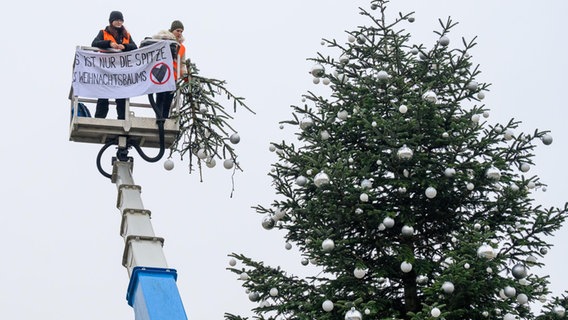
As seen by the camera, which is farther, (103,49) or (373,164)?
(103,49)

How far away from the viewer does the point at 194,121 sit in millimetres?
16156

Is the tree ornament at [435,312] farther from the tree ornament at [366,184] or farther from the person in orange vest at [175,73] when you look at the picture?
the person in orange vest at [175,73]

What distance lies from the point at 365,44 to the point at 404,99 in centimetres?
128

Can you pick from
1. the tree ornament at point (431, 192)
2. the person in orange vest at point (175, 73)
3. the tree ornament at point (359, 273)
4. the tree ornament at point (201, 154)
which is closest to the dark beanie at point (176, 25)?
the person in orange vest at point (175, 73)

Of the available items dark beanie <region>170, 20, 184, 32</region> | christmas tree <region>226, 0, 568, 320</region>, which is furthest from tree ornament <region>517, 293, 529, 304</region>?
dark beanie <region>170, 20, 184, 32</region>

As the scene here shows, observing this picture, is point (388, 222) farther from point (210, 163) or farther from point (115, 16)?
point (115, 16)

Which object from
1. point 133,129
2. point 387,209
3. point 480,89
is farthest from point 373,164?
point 133,129

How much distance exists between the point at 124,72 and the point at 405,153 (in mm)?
4105

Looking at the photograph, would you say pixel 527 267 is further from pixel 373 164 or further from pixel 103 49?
pixel 103 49

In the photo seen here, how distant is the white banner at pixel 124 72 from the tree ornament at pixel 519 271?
4880 millimetres

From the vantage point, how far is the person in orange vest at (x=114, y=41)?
16.6 meters

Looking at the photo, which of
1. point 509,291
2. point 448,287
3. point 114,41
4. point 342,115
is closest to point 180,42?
point 114,41

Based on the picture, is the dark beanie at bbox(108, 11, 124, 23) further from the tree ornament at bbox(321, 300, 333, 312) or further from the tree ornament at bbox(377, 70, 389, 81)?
the tree ornament at bbox(321, 300, 333, 312)

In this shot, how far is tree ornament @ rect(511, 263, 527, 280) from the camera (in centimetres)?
1465
